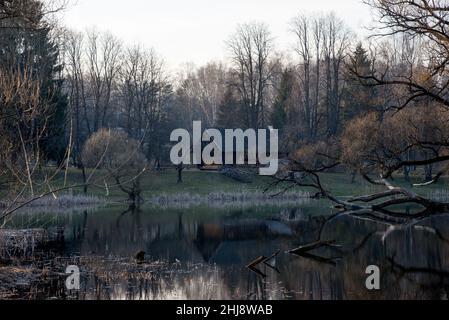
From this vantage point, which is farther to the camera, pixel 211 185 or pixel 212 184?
pixel 212 184

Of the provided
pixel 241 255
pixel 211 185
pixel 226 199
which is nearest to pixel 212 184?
pixel 211 185

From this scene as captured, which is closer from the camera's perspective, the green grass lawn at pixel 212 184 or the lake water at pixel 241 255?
the lake water at pixel 241 255

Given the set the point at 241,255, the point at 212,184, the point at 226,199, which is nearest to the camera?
the point at 241,255

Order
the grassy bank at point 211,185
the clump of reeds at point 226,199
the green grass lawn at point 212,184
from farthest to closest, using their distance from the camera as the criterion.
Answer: the green grass lawn at point 212,184 → the grassy bank at point 211,185 → the clump of reeds at point 226,199

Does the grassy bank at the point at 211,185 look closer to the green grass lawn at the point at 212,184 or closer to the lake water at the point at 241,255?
the green grass lawn at the point at 212,184

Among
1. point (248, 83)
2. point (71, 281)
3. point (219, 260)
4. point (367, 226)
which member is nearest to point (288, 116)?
point (248, 83)

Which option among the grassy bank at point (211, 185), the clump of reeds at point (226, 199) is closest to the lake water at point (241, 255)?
the clump of reeds at point (226, 199)

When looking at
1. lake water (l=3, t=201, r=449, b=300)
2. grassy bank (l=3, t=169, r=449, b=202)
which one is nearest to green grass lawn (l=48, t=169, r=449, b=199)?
grassy bank (l=3, t=169, r=449, b=202)

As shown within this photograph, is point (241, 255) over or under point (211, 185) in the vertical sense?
under

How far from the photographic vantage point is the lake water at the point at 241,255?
1455 cm

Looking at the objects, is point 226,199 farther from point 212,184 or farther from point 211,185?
point 212,184

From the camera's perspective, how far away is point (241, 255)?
20.1 m
